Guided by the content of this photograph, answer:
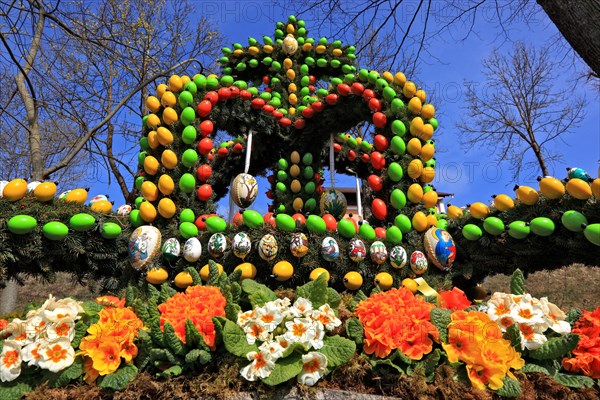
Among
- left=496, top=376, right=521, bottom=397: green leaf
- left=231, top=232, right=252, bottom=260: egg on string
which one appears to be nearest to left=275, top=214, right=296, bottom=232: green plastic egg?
left=231, top=232, right=252, bottom=260: egg on string

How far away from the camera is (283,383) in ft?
5.81

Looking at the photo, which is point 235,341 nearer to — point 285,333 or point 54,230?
point 285,333

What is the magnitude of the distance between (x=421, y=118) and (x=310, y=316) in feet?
9.51

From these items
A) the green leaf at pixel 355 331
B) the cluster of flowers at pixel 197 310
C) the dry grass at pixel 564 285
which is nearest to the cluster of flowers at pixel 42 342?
the cluster of flowers at pixel 197 310

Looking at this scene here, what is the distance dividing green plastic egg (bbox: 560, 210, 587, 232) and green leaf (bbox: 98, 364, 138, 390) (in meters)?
3.33

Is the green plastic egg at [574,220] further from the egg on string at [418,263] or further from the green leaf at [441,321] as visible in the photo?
the green leaf at [441,321]

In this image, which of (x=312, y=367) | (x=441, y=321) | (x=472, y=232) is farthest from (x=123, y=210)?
(x=472, y=232)

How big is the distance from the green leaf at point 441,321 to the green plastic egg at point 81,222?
2.94 metres

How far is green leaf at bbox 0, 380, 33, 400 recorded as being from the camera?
1856mm

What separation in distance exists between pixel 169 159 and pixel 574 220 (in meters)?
3.62

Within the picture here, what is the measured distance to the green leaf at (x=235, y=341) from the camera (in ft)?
5.89

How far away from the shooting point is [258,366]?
1774 millimetres

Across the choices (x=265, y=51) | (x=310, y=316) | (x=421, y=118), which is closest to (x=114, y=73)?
(x=265, y=51)

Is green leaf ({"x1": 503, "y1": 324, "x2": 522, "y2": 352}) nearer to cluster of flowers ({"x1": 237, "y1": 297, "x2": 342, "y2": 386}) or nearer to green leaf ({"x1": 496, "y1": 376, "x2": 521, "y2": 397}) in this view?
green leaf ({"x1": 496, "y1": 376, "x2": 521, "y2": 397})
